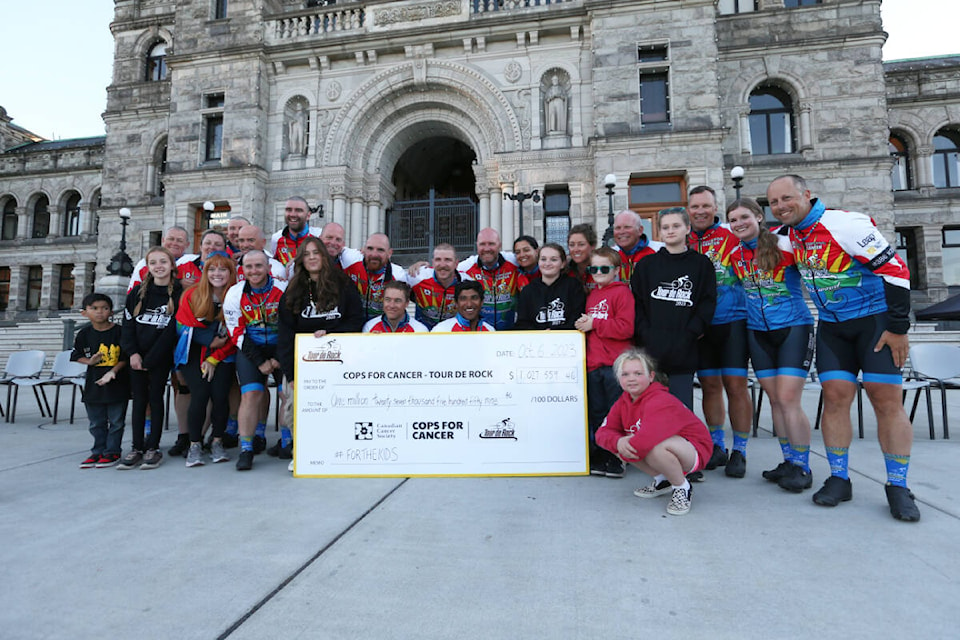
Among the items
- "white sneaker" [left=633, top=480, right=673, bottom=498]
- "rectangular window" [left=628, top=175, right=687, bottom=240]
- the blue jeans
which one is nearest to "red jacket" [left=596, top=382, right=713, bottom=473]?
"white sneaker" [left=633, top=480, right=673, bottom=498]

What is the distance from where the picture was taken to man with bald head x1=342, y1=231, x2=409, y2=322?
4.91 metres

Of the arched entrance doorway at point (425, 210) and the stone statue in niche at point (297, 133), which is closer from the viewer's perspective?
the stone statue in niche at point (297, 133)

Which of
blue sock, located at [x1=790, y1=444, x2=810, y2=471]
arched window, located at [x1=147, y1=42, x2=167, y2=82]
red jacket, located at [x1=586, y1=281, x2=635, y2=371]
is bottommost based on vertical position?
blue sock, located at [x1=790, y1=444, x2=810, y2=471]

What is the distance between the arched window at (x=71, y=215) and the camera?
2758 cm

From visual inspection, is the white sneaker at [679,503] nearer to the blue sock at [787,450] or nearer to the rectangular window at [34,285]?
the blue sock at [787,450]

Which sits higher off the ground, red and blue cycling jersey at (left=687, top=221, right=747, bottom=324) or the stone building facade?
the stone building facade

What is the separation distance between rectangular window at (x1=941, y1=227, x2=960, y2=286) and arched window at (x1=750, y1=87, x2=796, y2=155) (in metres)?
9.82

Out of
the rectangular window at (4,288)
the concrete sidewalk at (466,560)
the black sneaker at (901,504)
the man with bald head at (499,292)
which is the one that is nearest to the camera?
the concrete sidewalk at (466,560)

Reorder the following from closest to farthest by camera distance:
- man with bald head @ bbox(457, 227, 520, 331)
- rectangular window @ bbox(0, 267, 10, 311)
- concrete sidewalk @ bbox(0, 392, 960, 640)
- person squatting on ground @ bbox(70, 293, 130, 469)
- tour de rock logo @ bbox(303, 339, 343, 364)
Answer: concrete sidewalk @ bbox(0, 392, 960, 640)
tour de rock logo @ bbox(303, 339, 343, 364)
person squatting on ground @ bbox(70, 293, 130, 469)
man with bald head @ bbox(457, 227, 520, 331)
rectangular window @ bbox(0, 267, 10, 311)

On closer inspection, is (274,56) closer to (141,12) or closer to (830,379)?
(141,12)

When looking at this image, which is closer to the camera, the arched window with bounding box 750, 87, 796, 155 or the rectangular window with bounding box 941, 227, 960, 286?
the arched window with bounding box 750, 87, 796, 155

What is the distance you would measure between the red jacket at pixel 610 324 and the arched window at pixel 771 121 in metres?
15.4

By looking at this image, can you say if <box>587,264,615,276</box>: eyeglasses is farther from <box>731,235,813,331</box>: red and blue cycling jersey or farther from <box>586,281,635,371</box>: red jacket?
<box>731,235,813,331</box>: red and blue cycling jersey

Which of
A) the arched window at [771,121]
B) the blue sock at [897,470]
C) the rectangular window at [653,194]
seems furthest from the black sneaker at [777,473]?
the arched window at [771,121]
